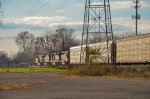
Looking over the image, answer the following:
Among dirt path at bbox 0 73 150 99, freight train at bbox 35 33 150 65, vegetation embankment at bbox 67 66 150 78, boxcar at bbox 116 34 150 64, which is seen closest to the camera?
dirt path at bbox 0 73 150 99

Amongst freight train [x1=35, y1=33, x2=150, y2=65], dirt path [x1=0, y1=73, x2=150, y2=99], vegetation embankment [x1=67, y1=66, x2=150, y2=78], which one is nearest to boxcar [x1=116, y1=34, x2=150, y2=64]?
freight train [x1=35, y1=33, x2=150, y2=65]

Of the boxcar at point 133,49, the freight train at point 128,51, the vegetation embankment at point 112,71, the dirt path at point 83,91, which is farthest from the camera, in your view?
the freight train at point 128,51

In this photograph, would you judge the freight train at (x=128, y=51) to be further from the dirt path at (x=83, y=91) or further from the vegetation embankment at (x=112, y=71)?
the dirt path at (x=83, y=91)

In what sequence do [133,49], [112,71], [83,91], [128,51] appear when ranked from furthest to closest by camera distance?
1. [128,51]
2. [112,71]
3. [133,49]
4. [83,91]

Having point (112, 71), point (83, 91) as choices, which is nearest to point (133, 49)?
point (112, 71)

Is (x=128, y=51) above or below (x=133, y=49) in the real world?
below

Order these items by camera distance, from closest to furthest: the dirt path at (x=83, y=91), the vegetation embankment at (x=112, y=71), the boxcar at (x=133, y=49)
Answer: the dirt path at (x=83, y=91)
the vegetation embankment at (x=112, y=71)
the boxcar at (x=133, y=49)

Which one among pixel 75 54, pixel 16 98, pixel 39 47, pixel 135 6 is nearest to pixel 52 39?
pixel 39 47

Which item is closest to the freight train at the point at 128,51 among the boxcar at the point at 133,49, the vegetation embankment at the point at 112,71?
the boxcar at the point at 133,49

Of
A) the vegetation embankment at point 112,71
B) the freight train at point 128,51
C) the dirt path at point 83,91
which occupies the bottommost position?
the dirt path at point 83,91

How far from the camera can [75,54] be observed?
223 feet

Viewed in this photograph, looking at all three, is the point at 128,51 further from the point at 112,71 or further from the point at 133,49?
the point at 112,71

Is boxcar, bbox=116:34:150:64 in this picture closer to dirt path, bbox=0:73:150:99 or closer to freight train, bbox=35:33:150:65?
freight train, bbox=35:33:150:65

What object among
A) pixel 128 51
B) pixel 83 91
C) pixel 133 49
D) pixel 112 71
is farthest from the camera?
pixel 128 51
